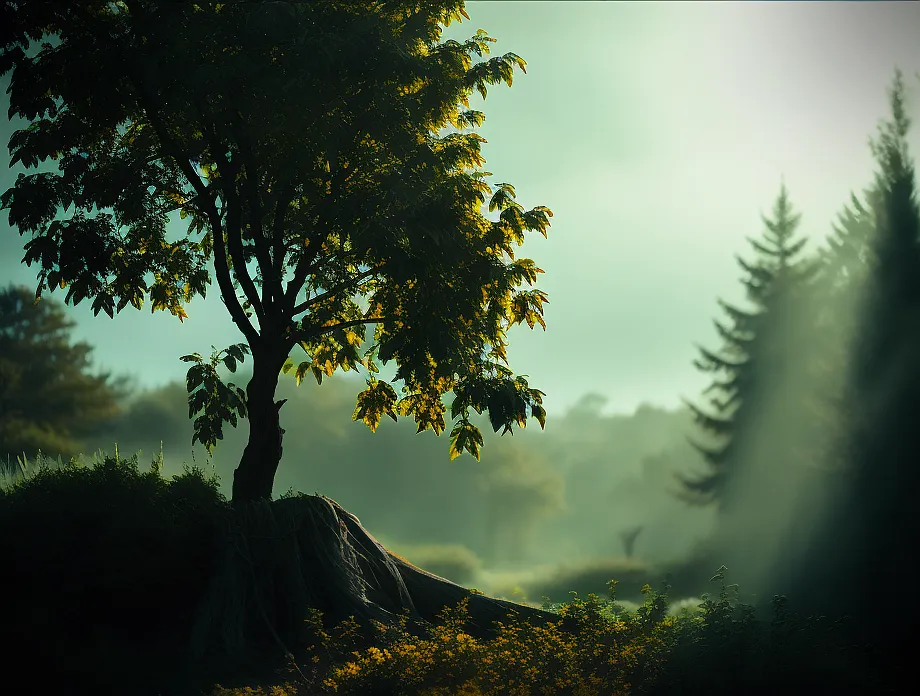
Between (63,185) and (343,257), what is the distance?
4.99 metres

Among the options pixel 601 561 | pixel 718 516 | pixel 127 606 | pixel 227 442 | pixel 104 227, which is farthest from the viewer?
pixel 227 442

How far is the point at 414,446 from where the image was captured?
57906mm

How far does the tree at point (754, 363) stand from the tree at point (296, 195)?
21.9 m

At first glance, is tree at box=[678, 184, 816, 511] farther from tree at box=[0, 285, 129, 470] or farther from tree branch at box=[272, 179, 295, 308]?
tree at box=[0, 285, 129, 470]

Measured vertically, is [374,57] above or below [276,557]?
above

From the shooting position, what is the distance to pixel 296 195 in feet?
44.9

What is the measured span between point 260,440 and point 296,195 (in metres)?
4.53

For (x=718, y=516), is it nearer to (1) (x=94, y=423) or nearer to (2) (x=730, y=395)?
(2) (x=730, y=395)

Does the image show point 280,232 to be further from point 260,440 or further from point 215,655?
point 215,655

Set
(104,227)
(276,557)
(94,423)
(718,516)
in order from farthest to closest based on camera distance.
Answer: (94,423), (718,516), (104,227), (276,557)

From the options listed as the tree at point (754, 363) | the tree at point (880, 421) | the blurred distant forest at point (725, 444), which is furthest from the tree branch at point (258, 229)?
the tree at point (754, 363)

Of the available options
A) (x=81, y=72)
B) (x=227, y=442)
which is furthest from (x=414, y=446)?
(x=81, y=72)

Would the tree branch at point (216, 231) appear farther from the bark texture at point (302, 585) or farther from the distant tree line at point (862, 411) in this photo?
the distant tree line at point (862, 411)

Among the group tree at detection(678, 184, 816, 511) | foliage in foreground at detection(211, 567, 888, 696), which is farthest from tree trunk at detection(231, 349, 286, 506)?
tree at detection(678, 184, 816, 511)
